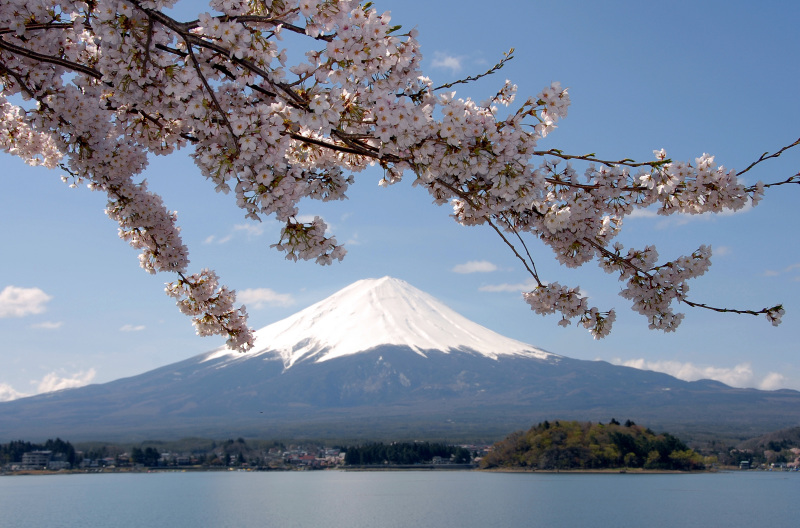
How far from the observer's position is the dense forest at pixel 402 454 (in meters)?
74.4

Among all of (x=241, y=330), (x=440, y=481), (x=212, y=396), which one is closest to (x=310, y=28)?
(x=241, y=330)

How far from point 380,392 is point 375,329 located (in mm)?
22234

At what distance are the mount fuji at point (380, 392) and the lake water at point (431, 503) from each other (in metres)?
36.4

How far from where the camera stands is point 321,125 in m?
2.38

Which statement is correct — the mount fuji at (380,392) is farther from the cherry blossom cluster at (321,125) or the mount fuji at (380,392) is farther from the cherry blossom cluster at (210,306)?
the cherry blossom cluster at (321,125)

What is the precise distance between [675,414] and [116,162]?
438 feet

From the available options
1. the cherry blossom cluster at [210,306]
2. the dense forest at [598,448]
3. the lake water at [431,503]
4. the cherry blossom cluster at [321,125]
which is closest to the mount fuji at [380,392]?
the dense forest at [598,448]

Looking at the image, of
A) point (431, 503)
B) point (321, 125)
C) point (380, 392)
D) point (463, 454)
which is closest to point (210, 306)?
point (321, 125)

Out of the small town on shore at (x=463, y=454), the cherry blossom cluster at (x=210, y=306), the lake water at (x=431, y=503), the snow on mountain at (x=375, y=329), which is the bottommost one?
the lake water at (x=431, y=503)

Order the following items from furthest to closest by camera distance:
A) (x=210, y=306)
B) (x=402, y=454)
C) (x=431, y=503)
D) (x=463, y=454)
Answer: (x=402, y=454), (x=463, y=454), (x=431, y=503), (x=210, y=306)

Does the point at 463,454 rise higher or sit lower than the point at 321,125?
lower

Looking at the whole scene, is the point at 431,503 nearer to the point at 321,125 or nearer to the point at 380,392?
the point at 321,125

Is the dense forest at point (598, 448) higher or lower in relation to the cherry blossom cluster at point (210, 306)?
lower

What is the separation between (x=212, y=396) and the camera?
14875cm
